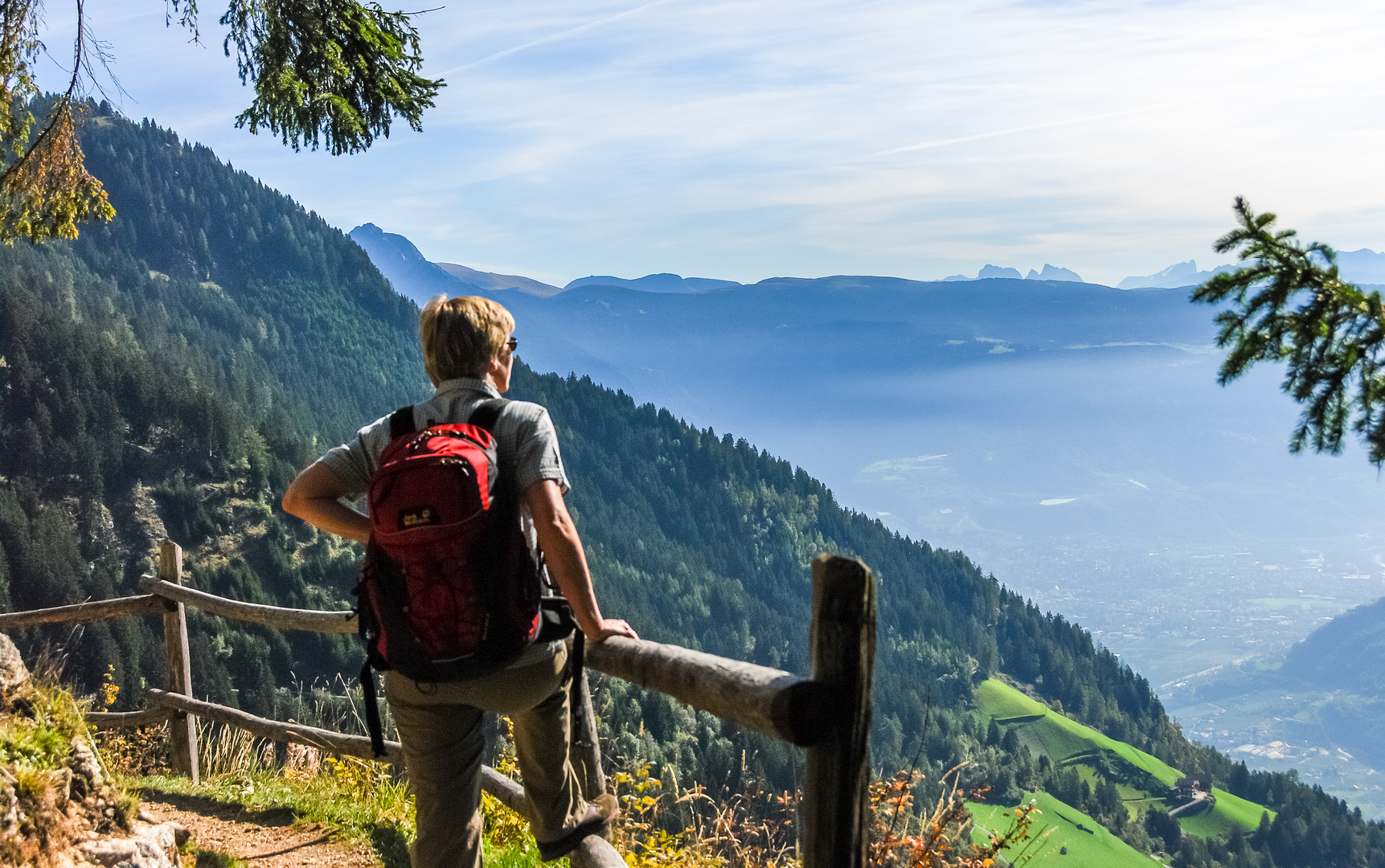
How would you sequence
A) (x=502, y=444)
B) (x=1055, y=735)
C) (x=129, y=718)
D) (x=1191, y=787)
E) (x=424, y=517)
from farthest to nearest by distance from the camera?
(x=1055, y=735)
(x=1191, y=787)
(x=129, y=718)
(x=502, y=444)
(x=424, y=517)

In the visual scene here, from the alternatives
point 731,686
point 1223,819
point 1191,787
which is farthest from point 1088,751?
point 731,686

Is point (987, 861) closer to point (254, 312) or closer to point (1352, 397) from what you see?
point (1352, 397)

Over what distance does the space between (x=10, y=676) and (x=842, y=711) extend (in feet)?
11.7

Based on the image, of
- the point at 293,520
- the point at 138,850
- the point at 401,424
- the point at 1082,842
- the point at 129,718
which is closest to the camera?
the point at 401,424

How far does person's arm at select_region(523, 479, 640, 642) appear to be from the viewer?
2.24 metres

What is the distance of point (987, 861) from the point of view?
13.5ft

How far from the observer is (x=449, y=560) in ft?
7.17

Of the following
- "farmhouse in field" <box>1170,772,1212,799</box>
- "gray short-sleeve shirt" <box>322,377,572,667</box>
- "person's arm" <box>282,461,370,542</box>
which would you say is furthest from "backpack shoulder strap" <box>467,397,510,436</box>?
"farmhouse in field" <box>1170,772,1212,799</box>

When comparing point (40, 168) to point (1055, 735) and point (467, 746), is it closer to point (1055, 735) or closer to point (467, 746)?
point (467, 746)

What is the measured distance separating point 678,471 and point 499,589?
133m

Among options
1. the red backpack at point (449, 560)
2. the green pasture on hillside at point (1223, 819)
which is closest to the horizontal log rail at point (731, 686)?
the red backpack at point (449, 560)

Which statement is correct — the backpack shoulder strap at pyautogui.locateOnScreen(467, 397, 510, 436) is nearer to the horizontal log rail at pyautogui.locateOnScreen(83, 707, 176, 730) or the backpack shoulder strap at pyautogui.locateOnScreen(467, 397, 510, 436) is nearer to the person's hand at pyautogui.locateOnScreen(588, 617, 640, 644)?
the person's hand at pyautogui.locateOnScreen(588, 617, 640, 644)

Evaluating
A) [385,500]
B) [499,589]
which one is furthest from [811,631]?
[385,500]

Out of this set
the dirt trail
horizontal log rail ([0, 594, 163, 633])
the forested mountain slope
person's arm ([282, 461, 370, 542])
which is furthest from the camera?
the forested mountain slope
